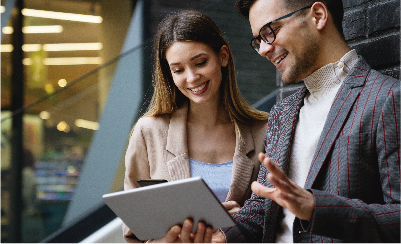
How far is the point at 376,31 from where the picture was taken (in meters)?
2.00

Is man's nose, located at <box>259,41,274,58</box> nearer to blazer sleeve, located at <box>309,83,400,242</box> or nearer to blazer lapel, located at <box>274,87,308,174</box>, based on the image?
blazer lapel, located at <box>274,87,308,174</box>

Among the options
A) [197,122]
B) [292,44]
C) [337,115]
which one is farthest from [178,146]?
[337,115]

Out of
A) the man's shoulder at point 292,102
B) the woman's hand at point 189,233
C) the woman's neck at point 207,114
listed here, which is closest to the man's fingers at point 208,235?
the woman's hand at point 189,233

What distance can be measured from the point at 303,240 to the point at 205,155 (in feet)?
3.11

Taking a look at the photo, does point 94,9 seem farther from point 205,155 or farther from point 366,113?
point 366,113

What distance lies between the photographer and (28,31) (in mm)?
6590

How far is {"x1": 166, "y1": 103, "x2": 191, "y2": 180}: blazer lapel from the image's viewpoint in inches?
96.3

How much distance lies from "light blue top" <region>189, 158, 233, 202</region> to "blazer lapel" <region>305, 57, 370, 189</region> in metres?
0.81

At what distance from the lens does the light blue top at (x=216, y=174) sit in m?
2.44

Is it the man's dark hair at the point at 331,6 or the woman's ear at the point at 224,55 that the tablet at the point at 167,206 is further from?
the woman's ear at the point at 224,55

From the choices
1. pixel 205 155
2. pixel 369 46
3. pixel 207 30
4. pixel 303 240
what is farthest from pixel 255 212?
pixel 207 30

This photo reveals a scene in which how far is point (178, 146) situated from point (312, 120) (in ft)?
2.84

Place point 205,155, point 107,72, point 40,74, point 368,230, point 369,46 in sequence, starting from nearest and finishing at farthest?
point 368,230 → point 369,46 → point 205,155 → point 107,72 → point 40,74

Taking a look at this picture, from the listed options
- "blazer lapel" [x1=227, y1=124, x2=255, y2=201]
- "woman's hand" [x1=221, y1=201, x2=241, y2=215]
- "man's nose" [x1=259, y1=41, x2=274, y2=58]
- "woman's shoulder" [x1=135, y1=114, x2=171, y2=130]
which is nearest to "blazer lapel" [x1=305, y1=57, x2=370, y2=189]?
"man's nose" [x1=259, y1=41, x2=274, y2=58]
